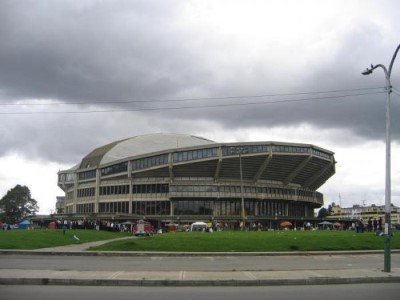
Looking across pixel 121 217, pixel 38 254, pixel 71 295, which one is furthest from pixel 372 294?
pixel 121 217

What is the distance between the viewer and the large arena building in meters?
109

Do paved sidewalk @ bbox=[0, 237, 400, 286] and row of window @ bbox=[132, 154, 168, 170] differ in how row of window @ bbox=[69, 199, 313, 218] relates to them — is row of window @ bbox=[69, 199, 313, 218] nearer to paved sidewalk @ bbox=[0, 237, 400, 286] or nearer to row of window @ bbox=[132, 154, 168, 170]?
row of window @ bbox=[132, 154, 168, 170]

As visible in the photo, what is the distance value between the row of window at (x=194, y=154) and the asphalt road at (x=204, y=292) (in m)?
93.0

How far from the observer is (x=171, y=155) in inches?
4323

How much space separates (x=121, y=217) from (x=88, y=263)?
86.8 m

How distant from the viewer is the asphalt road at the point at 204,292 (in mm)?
12094

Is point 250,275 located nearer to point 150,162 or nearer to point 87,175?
point 150,162

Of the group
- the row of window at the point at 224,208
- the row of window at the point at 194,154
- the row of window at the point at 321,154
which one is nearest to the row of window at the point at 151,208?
the row of window at the point at 224,208

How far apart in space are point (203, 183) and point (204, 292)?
9805 cm

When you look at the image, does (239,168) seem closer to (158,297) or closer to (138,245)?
(138,245)

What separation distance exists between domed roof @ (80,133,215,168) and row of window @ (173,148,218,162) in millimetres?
13202

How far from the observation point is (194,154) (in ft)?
357

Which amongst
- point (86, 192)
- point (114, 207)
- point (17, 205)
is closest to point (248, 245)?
point (114, 207)

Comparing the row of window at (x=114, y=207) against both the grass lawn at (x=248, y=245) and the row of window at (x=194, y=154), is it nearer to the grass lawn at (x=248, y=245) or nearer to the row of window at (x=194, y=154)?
the row of window at (x=194, y=154)
